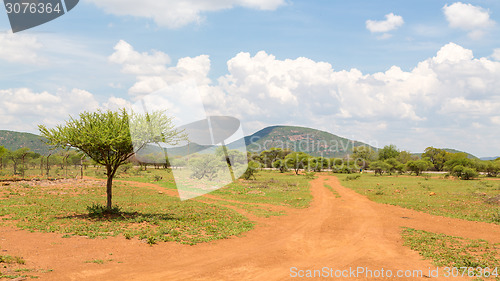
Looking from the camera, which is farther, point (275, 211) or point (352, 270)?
point (275, 211)

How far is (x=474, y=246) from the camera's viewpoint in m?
13.7

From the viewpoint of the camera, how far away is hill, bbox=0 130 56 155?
480 feet

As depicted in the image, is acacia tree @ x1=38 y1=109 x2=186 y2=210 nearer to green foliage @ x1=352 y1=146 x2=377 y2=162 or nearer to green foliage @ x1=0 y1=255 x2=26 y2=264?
green foliage @ x1=0 y1=255 x2=26 y2=264

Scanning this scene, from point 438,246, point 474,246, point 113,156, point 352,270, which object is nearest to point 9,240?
point 113,156

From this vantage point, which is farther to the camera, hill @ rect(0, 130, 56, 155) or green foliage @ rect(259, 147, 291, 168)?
hill @ rect(0, 130, 56, 155)

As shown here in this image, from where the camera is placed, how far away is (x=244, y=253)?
492 inches

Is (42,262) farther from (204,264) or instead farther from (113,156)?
(113,156)

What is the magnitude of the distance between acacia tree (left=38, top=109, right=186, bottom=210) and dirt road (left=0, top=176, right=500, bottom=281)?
5.43 metres

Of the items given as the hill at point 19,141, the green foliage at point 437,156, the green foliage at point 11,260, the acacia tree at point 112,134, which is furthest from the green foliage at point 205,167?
the hill at point 19,141

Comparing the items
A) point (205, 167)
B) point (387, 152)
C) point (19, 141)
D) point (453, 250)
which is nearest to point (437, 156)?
point (387, 152)

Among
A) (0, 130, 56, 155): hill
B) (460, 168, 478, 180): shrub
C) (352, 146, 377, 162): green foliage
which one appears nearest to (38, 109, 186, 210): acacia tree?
(460, 168, 478, 180): shrub

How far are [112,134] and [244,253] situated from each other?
1040cm

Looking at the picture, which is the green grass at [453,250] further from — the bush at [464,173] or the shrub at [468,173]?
the bush at [464,173]

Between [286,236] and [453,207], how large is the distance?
57.9 ft
